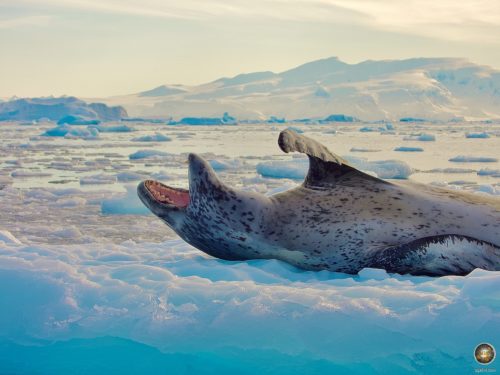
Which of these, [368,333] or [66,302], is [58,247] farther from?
[368,333]

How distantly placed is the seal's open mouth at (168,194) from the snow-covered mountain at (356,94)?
1744 inches

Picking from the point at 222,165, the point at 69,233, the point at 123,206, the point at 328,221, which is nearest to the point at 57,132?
the point at 222,165

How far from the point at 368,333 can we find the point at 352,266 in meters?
1.08

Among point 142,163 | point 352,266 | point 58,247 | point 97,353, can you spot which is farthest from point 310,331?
point 142,163

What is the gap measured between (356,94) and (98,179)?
44986 mm

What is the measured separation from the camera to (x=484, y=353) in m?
2.58

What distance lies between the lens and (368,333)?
2734 mm

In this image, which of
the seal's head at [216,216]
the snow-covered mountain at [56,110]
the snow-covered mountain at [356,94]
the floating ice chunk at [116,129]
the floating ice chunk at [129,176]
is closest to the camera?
the seal's head at [216,216]

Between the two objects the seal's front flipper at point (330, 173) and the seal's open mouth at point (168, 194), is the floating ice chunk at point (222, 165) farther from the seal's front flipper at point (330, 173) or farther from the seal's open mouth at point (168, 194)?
the seal's front flipper at point (330, 173)

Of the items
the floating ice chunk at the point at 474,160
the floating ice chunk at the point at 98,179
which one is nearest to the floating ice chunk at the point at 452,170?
the floating ice chunk at the point at 474,160

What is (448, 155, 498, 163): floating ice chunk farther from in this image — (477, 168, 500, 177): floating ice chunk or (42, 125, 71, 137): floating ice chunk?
(42, 125, 71, 137): floating ice chunk

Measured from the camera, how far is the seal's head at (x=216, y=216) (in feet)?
12.9

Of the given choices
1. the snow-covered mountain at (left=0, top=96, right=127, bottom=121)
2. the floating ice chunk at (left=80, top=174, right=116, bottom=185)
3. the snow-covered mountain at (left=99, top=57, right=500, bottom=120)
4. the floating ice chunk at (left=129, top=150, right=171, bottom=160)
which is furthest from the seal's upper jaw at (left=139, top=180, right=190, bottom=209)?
the snow-covered mountain at (left=99, top=57, right=500, bottom=120)

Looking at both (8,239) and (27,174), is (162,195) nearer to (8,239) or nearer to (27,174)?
(8,239)
